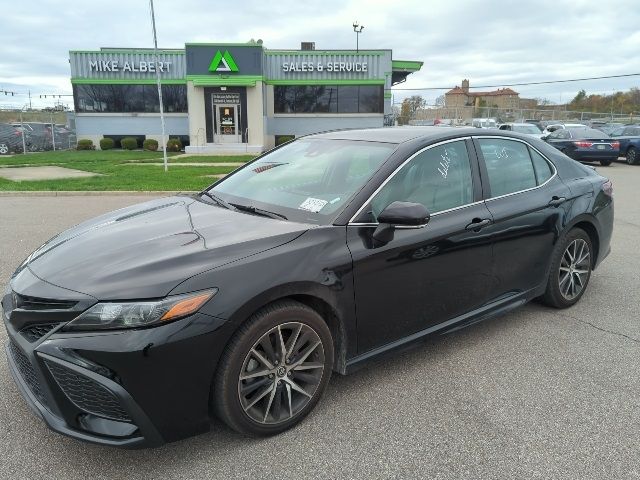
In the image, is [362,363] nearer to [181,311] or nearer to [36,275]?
[181,311]

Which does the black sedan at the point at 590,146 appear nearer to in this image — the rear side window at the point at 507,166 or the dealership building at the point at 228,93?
the dealership building at the point at 228,93

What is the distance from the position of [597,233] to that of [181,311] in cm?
394

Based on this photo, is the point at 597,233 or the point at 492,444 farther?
the point at 597,233

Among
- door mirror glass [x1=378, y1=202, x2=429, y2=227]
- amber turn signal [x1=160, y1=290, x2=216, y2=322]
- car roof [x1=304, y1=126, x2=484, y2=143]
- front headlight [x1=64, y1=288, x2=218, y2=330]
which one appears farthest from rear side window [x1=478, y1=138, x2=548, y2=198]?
front headlight [x1=64, y1=288, x2=218, y2=330]

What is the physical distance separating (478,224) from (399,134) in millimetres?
863

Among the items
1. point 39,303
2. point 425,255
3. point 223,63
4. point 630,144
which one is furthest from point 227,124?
point 39,303

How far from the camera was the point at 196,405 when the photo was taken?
242cm

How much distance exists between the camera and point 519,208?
384 centimetres

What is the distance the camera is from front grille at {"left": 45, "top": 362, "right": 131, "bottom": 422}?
7.36 feet

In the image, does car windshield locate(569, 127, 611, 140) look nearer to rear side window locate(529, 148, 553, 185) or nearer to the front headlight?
rear side window locate(529, 148, 553, 185)

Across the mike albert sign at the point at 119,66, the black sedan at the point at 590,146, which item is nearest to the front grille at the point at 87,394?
the black sedan at the point at 590,146

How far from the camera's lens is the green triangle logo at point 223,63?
2802cm

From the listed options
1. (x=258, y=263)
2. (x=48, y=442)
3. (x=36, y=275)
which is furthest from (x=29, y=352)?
(x=258, y=263)

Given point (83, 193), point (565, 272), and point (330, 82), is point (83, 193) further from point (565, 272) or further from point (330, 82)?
point (330, 82)
